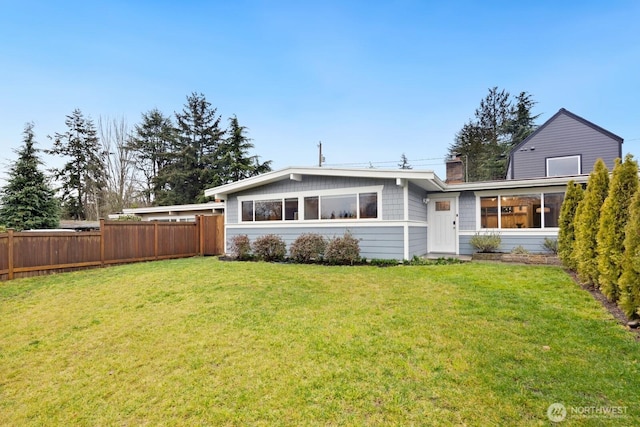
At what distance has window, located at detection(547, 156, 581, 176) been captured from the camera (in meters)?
13.6

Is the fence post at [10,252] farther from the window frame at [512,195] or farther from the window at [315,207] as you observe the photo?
the window frame at [512,195]

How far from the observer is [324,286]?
606 cm

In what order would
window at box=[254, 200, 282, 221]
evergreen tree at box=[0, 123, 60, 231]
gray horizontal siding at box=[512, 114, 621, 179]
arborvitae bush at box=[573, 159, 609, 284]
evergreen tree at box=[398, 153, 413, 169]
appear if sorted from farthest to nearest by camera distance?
evergreen tree at box=[398, 153, 413, 169] → evergreen tree at box=[0, 123, 60, 231] → gray horizontal siding at box=[512, 114, 621, 179] → window at box=[254, 200, 282, 221] → arborvitae bush at box=[573, 159, 609, 284]

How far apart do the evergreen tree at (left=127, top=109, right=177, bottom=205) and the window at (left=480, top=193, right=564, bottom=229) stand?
25.6 metres

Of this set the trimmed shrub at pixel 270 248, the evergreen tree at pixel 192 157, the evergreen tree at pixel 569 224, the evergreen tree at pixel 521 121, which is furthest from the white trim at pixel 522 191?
the evergreen tree at pixel 192 157

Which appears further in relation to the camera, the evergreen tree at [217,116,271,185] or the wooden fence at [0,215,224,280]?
the evergreen tree at [217,116,271,185]

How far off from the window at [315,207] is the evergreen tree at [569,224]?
4.49m

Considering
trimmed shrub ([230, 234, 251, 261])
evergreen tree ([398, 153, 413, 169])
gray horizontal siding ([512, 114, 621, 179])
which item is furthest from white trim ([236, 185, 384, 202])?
evergreen tree ([398, 153, 413, 169])

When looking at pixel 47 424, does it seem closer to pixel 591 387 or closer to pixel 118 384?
pixel 118 384

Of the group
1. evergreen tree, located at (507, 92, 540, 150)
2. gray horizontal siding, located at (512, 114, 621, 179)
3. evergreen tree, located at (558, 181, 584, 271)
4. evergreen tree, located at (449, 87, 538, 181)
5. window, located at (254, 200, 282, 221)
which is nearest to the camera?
evergreen tree, located at (558, 181, 584, 271)

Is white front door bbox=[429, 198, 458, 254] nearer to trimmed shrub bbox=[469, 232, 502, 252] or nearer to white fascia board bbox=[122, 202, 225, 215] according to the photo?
trimmed shrub bbox=[469, 232, 502, 252]

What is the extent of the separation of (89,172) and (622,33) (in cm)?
3249

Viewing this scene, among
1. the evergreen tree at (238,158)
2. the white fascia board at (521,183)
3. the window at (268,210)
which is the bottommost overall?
the window at (268,210)

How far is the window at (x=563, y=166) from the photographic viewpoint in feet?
44.5
